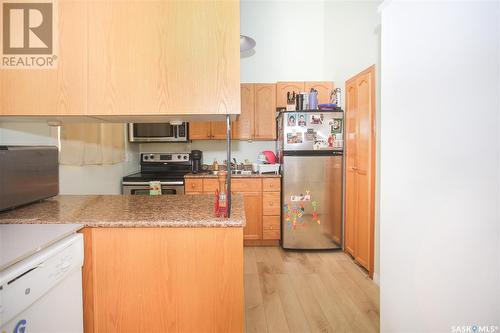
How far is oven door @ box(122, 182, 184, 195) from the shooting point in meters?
3.18

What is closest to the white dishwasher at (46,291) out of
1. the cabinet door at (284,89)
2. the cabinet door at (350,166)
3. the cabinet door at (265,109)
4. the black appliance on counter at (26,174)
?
the black appliance on counter at (26,174)

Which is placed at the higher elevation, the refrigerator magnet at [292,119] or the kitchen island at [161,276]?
the refrigerator magnet at [292,119]

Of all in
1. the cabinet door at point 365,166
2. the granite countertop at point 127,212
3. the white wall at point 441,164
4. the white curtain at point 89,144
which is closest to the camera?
the white wall at point 441,164

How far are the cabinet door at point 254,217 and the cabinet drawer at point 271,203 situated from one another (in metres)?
0.05

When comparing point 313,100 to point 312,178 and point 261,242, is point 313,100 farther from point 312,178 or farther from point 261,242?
point 261,242

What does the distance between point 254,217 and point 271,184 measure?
0.46 meters

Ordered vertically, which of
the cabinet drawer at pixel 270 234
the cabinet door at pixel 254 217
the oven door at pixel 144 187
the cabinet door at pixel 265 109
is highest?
the cabinet door at pixel 265 109

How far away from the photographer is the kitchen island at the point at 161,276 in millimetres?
1318

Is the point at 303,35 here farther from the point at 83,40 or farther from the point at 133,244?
the point at 133,244

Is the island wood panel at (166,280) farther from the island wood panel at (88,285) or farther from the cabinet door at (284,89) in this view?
the cabinet door at (284,89)

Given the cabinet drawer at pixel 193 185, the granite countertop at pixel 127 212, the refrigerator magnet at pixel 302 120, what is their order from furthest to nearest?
1. the cabinet drawer at pixel 193 185
2. the refrigerator magnet at pixel 302 120
3. the granite countertop at pixel 127 212

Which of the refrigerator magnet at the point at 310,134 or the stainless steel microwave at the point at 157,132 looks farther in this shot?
the stainless steel microwave at the point at 157,132

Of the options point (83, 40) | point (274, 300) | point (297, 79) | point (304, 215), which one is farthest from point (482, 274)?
point (297, 79)

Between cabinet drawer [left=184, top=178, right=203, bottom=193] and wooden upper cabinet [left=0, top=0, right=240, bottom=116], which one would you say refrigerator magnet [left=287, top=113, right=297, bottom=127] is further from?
wooden upper cabinet [left=0, top=0, right=240, bottom=116]
